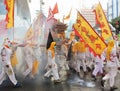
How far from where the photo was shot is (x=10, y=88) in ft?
34.1

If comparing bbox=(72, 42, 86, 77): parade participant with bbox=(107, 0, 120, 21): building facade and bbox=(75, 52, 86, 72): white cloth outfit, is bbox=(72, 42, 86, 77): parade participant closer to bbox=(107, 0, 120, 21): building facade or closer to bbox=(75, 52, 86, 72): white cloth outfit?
bbox=(75, 52, 86, 72): white cloth outfit

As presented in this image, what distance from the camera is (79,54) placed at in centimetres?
1383

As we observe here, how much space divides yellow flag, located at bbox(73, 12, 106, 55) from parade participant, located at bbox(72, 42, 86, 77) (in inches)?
33.9

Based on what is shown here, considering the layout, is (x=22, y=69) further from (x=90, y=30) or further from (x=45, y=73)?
(x=90, y=30)

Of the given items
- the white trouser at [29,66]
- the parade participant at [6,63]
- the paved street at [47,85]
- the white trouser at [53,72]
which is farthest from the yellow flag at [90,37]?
the parade participant at [6,63]

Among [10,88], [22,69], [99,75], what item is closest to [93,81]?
[99,75]

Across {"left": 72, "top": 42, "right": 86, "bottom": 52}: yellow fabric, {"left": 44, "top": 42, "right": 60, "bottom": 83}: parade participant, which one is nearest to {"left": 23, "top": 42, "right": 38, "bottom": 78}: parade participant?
{"left": 44, "top": 42, "right": 60, "bottom": 83}: parade participant

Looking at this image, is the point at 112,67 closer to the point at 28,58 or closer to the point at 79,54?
the point at 28,58

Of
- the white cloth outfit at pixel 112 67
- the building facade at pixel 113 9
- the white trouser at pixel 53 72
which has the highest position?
the building facade at pixel 113 9

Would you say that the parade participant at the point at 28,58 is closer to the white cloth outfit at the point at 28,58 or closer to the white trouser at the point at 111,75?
the white cloth outfit at the point at 28,58

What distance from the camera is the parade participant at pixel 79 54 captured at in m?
13.7

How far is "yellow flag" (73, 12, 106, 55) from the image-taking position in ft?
37.9

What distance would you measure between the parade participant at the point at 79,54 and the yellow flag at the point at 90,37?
0.86 m

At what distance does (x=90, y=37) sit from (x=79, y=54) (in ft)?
6.80
